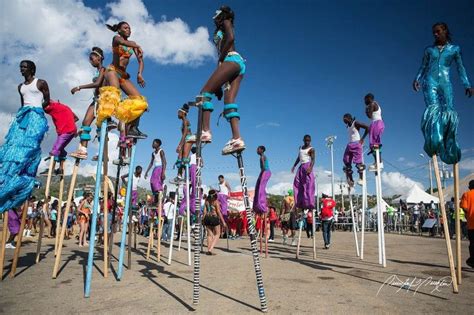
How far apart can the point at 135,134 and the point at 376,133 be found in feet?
18.5

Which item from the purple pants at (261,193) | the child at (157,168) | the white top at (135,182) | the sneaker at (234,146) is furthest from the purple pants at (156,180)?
the sneaker at (234,146)

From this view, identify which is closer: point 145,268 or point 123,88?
point 123,88

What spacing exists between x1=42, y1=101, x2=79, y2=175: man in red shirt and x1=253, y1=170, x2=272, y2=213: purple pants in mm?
5097

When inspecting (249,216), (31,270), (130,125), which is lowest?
(31,270)

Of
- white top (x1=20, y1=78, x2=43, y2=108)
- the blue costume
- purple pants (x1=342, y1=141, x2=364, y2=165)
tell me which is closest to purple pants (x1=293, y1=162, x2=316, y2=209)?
purple pants (x1=342, y1=141, x2=364, y2=165)

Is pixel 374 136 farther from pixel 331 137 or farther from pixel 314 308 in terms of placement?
pixel 331 137

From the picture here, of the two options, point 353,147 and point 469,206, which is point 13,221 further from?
point 469,206

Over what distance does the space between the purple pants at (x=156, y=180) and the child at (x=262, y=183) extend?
3168 mm

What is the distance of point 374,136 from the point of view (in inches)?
307

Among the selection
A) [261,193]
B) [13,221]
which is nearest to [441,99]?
[261,193]

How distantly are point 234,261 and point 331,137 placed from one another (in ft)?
124

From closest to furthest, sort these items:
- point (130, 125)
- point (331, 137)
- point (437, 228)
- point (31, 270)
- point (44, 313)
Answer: point (44, 313)
point (130, 125)
point (31, 270)
point (437, 228)
point (331, 137)

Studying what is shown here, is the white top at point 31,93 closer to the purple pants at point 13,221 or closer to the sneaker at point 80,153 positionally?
the sneaker at point 80,153

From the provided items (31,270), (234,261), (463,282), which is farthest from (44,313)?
(463,282)
